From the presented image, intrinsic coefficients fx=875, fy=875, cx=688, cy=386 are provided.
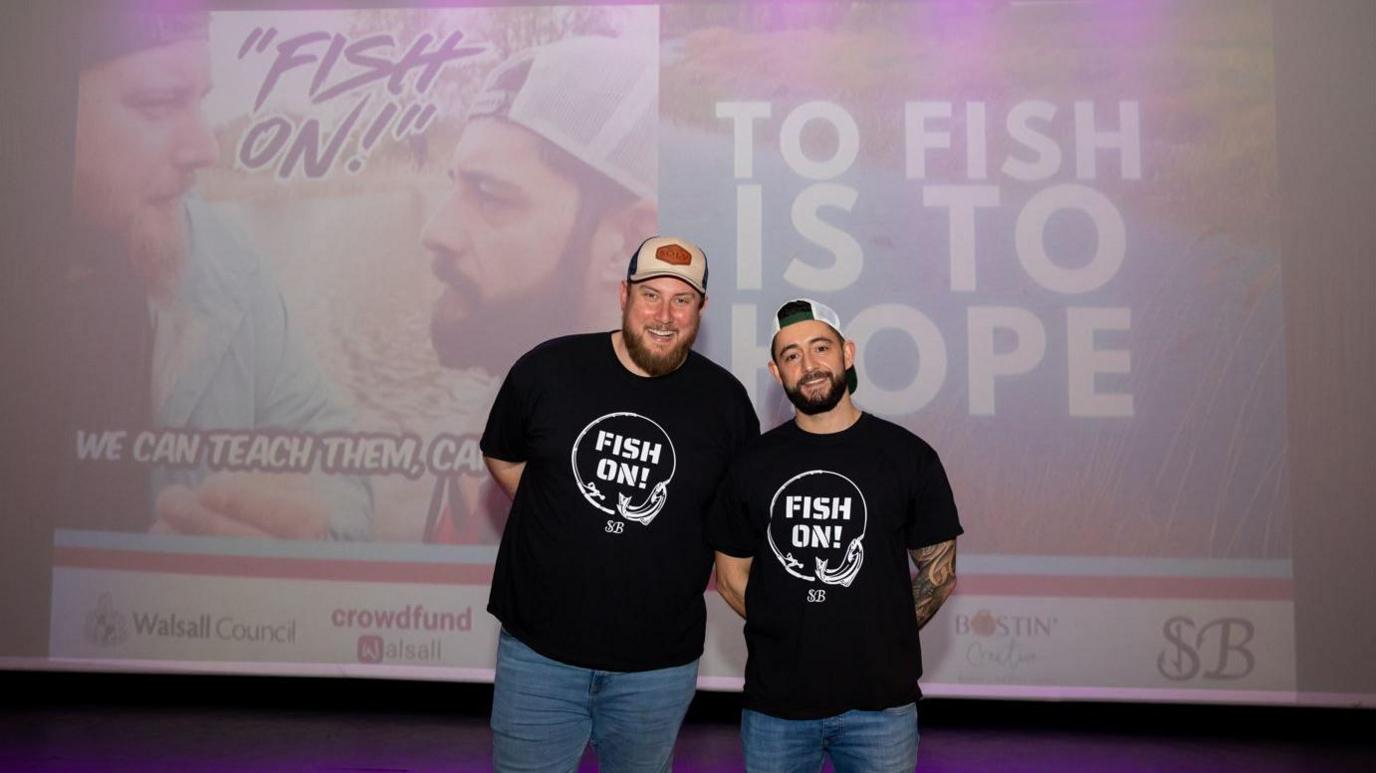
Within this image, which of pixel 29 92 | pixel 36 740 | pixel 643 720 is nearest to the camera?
pixel 643 720

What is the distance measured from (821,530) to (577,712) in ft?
2.29

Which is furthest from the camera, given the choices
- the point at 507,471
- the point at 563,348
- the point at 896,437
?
the point at 507,471

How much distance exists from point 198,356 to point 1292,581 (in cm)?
476

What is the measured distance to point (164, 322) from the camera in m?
3.91

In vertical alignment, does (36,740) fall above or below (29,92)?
below

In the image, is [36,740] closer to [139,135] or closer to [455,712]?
[455,712]

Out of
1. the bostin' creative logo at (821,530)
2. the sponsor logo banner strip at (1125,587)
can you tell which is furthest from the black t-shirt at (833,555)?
the sponsor logo banner strip at (1125,587)

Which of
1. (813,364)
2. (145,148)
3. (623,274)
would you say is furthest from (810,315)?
(145,148)

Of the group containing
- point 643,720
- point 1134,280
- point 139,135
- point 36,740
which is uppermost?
point 139,135

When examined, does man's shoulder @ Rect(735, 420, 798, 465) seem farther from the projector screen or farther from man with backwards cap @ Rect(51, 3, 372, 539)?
man with backwards cap @ Rect(51, 3, 372, 539)

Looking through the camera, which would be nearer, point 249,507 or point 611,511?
point 611,511

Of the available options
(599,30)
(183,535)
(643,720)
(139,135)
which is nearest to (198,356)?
(183,535)

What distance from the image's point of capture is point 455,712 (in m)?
3.84

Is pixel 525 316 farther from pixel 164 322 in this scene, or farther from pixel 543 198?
pixel 164 322
